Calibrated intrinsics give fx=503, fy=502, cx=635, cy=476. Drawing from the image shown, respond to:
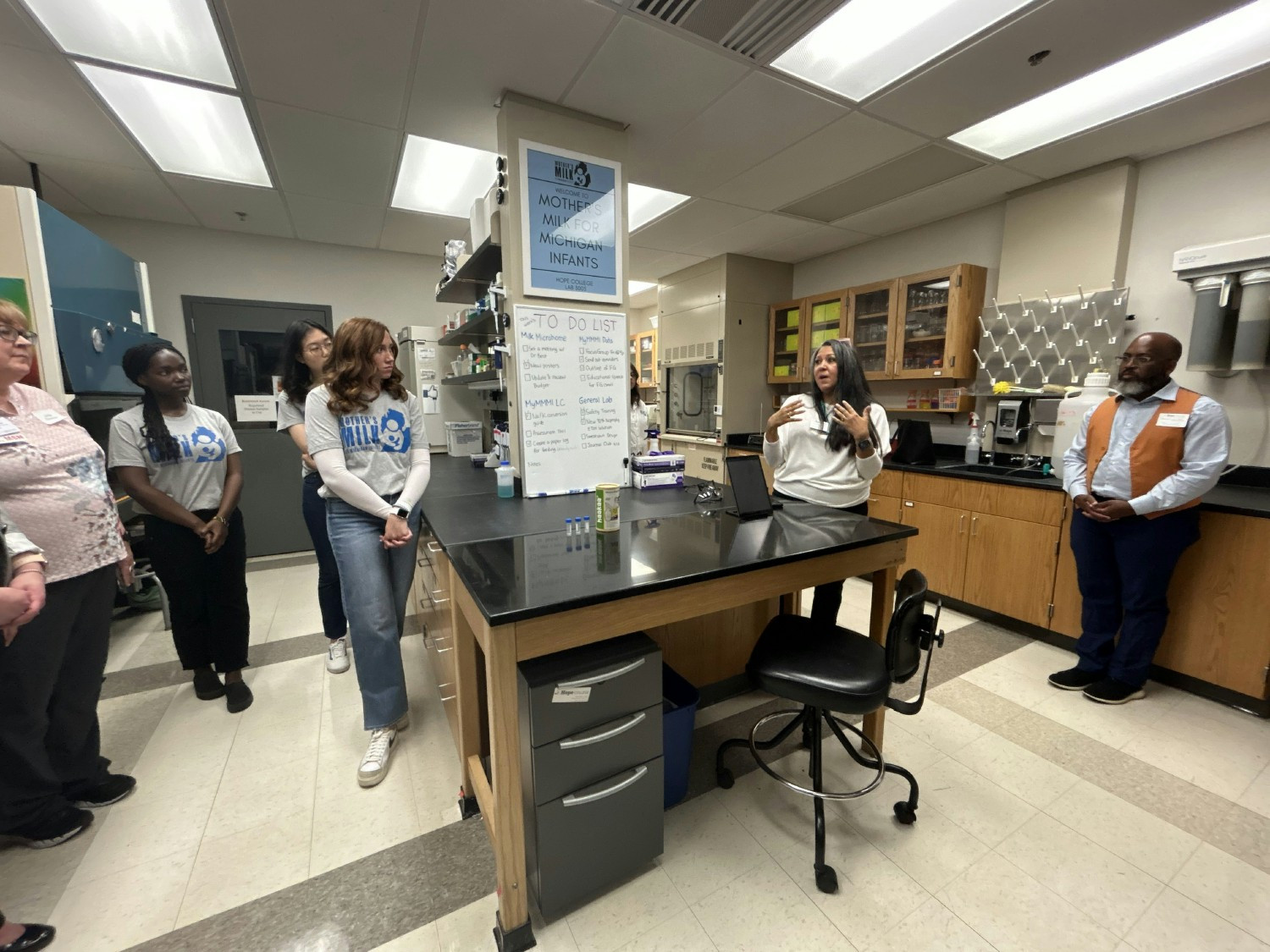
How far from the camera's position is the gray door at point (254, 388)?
4078mm

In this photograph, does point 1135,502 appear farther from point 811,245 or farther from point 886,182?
point 811,245

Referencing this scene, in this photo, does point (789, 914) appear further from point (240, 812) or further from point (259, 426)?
point (259, 426)

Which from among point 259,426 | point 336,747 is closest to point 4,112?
point 259,426

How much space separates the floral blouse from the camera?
52.9 inches

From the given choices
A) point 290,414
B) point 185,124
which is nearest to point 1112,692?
point 290,414

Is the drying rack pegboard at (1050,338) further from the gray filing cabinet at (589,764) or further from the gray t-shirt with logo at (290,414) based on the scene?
the gray t-shirt with logo at (290,414)

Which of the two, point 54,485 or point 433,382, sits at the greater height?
point 433,382

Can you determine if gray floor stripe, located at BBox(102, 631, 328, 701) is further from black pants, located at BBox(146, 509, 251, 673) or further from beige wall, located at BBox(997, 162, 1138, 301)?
beige wall, located at BBox(997, 162, 1138, 301)

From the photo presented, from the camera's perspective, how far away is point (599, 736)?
1252 millimetres

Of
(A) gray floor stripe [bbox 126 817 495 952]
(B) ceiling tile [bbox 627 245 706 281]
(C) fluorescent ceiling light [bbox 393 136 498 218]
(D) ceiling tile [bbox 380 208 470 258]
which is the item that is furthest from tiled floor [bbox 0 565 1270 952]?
(B) ceiling tile [bbox 627 245 706 281]

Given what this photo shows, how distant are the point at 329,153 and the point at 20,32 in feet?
3.48

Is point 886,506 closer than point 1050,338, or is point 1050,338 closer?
point 1050,338

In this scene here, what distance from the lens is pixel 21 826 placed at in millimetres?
1491

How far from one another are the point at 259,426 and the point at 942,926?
525cm
